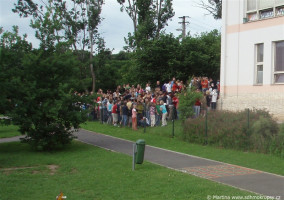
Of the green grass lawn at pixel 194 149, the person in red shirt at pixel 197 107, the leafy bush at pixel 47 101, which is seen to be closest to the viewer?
the green grass lawn at pixel 194 149

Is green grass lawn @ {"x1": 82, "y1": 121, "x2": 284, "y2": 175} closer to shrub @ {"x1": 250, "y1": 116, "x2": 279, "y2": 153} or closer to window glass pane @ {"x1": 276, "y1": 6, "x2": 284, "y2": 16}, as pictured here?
shrub @ {"x1": 250, "y1": 116, "x2": 279, "y2": 153}

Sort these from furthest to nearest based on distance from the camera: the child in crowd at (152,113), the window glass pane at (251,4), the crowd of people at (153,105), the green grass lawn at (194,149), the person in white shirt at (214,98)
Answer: the child in crowd at (152,113) < the crowd of people at (153,105) < the person in white shirt at (214,98) < the window glass pane at (251,4) < the green grass lawn at (194,149)

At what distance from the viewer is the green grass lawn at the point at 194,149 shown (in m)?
13.2

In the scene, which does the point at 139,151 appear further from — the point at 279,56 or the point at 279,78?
the point at 279,56

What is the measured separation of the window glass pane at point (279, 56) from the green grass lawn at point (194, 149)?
567cm

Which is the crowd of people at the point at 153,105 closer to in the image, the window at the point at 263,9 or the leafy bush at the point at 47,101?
the leafy bush at the point at 47,101

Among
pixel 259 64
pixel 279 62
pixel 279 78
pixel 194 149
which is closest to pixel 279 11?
pixel 279 62

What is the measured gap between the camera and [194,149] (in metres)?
16.5

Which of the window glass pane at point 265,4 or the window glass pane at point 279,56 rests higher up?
the window glass pane at point 265,4

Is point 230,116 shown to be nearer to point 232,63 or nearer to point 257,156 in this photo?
point 257,156

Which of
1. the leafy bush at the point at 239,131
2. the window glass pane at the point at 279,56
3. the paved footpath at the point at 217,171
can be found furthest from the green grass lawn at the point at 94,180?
the window glass pane at the point at 279,56

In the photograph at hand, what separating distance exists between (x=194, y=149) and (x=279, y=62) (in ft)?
23.0

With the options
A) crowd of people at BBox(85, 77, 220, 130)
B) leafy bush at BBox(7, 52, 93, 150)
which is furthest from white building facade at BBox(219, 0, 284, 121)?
leafy bush at BBox(7, 52, 93, 150)

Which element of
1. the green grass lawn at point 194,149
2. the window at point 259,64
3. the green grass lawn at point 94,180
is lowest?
the green grass lawn at point 94,180
